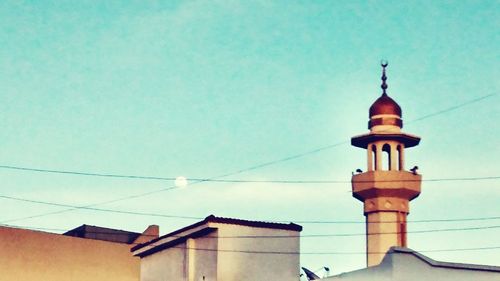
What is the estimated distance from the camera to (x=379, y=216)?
56906 mm

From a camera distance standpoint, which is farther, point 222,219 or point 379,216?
point 379,216

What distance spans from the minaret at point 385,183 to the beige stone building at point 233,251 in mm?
16857

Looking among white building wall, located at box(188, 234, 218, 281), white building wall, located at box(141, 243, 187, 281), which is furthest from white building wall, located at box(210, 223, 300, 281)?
white building wall, located at box(141, 243, 187, 281)

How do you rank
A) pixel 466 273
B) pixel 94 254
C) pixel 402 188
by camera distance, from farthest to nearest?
pixel 402 188, pixel 94 254, pixel 466 273

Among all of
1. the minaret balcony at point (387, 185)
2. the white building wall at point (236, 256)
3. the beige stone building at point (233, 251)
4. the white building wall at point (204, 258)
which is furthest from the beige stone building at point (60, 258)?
the minaret balcony at point (387, 185)

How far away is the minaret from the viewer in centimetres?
5669

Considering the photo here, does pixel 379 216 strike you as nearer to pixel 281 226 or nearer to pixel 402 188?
pixel 402 188

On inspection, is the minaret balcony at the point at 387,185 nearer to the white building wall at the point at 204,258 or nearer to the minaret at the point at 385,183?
the minaret at the point at 385,183

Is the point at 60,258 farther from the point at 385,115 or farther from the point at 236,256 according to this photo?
the point at 385,115

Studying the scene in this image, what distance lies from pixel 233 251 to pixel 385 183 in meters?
19.8

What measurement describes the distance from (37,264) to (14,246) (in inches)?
64.8

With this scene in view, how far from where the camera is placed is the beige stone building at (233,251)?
39.0m

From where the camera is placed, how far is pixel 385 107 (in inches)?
2319

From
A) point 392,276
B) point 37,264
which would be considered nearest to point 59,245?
point 37,264
